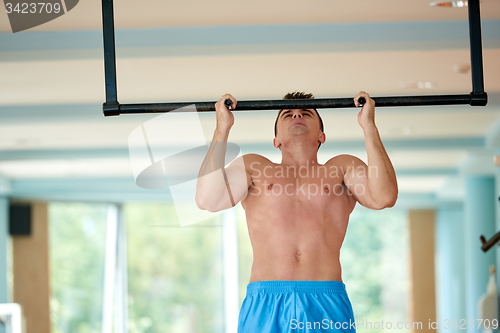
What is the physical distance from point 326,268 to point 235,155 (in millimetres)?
488

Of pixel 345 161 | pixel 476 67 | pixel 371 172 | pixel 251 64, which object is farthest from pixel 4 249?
pixel 476 67

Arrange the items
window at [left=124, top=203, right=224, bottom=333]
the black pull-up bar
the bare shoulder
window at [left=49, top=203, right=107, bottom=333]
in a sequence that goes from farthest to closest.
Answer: window at [left=124, top=203, right=224, bottom=333] → window at [left=49, top=203, right=107, bottom=333] → the bare shoulder → the black pull-up bar

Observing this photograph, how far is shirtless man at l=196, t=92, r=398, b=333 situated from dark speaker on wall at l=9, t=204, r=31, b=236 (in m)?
6.56

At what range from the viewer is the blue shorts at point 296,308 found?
1932 mm

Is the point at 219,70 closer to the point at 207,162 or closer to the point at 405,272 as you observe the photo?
the point at 207,162

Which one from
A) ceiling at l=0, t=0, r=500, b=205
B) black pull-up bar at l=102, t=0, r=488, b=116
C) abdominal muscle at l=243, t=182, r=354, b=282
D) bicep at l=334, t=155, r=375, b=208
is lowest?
abdominal muscle at l=243, t=182, r=354, b=282

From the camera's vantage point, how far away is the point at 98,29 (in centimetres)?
322

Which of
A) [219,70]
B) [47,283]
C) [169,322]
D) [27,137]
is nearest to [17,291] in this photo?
[47,283]

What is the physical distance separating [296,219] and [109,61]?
2.57ft

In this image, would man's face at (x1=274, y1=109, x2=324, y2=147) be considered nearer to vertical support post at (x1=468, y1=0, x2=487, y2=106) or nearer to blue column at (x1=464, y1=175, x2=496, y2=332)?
vertical support post at (x1=468, y1=0, x2=487, y2=106)

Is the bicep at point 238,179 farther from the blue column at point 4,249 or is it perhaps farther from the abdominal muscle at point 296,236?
the blue column at point 4,249

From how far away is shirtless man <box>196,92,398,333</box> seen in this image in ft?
6.35

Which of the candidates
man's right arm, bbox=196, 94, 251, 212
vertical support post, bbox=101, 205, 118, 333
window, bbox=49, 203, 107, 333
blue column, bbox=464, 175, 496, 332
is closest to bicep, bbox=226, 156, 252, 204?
man's right arm, bbox=196, 94, 251, 212

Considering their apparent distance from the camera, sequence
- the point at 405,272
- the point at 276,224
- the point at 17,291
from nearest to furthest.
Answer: the point at 276,224 < the point at 17,291 < the point at 405,272
